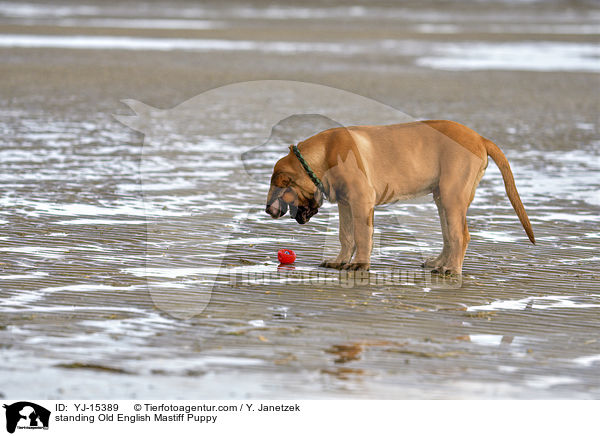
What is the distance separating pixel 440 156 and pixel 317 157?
3.23 ft

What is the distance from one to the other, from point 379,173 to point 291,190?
0.71m

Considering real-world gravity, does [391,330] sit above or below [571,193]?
below

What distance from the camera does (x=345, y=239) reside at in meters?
8.12

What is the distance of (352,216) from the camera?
7.90 meters

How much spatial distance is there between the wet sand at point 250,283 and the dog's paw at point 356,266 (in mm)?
240

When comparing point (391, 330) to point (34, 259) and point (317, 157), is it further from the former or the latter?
point (34, 259)

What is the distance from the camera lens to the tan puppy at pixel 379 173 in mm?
7781

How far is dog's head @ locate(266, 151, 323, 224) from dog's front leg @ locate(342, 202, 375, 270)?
32cm

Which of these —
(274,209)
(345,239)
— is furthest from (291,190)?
(345,239)

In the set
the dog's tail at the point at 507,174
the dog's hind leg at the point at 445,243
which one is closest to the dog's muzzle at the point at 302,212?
the dog's hind leg at the point at 445,243

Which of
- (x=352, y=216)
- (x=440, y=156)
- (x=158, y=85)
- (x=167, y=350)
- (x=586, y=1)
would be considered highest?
(x=586, y=1)

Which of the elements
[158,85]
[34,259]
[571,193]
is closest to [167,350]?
[34,259]

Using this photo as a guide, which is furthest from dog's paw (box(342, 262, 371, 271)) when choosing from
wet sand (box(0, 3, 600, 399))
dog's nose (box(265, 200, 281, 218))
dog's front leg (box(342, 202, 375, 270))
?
dog's nose (box(265, 200, 281, 218))

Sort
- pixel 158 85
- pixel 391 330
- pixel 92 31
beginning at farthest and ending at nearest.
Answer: pixel 92 31, pixel 158 85, pixel 391 330
